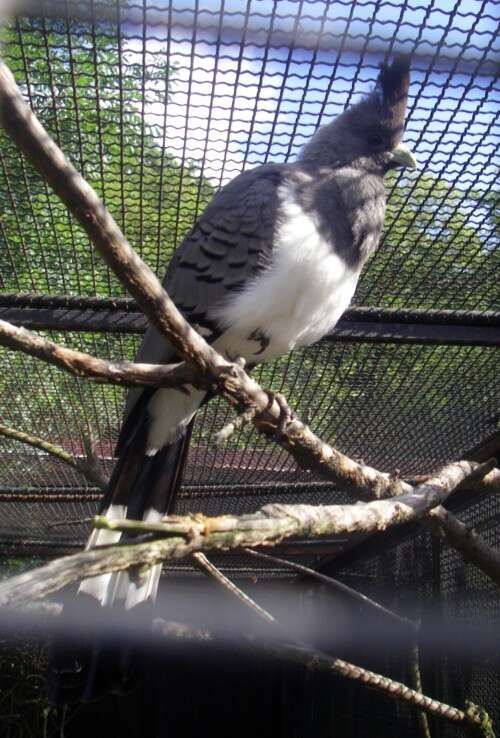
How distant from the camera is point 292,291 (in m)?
1.48

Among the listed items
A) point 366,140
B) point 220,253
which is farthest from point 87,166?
point 366,140

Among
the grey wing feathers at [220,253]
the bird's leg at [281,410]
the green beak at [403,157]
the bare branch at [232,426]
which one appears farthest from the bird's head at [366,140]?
the bare branch at [232,426]

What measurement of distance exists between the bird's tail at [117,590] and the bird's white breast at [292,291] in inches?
12.5

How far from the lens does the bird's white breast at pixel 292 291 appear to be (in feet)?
4.87

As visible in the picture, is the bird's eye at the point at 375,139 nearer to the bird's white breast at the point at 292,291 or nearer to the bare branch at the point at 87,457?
the bird's white breast at the point at 292,291

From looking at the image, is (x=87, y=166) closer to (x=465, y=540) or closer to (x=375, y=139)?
(x=375, y=139)

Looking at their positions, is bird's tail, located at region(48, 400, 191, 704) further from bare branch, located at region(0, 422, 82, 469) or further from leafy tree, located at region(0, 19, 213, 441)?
leafy tree, located at region(0, 19, 213, 441)

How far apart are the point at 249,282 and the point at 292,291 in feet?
0.36

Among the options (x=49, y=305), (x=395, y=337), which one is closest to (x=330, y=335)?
(x=395, y=337)

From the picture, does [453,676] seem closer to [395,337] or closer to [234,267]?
[395,337]

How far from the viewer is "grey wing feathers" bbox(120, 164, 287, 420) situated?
5.10 ft

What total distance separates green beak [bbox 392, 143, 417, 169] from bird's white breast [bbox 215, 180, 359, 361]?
301mm

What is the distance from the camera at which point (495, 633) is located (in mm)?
1871

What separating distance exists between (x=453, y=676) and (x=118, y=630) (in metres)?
1.20
